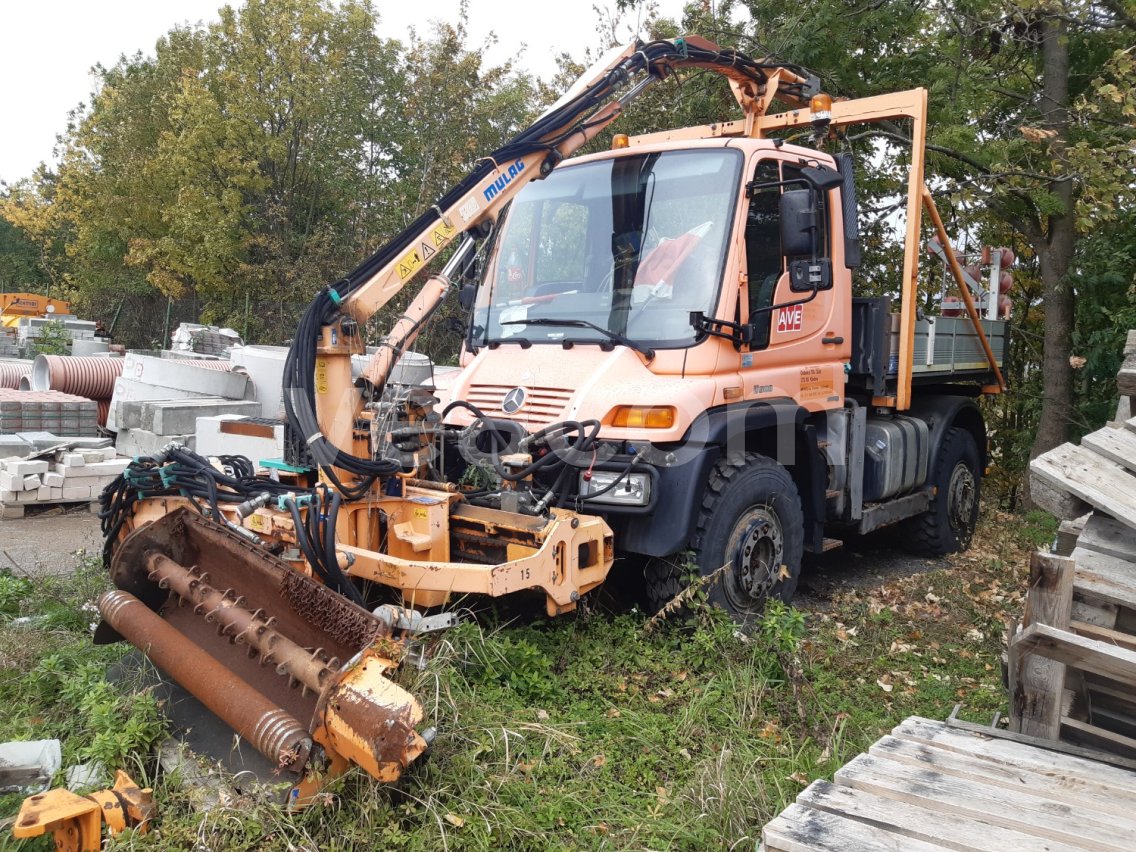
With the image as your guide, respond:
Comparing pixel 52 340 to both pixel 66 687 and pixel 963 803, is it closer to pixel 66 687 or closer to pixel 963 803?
pixel 66 687

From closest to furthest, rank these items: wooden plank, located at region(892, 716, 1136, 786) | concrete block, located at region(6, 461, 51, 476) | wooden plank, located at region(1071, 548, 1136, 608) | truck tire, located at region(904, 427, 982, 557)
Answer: wooden plank, located at region(892, 716, 1136, 786)
wooden plank, located at region(1071, 548, 1136, 608)
truck tire, located at region(904, 427, 982, 557)
concrete block, located at region(6, 461, 51, 476)

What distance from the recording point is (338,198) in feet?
79.4

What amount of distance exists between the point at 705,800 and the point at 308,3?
77.8ft

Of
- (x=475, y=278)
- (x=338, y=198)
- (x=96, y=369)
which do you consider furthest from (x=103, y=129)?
(x=475, y=278)

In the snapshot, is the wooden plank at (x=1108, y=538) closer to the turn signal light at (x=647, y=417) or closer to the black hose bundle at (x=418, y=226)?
the turn signal light at (x=647, y=417)

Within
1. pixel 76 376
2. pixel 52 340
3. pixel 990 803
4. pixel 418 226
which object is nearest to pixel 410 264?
pixel 418 226

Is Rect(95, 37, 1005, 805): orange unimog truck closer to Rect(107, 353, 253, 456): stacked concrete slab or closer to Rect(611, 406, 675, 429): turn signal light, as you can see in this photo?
Rect(611, 406, 675, 429): turn signal light

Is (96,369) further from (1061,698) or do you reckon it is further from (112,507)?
(1061,698)

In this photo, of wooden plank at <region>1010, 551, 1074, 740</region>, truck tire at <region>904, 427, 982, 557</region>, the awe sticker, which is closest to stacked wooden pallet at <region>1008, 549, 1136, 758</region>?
wooden plank at <region>1010, 551, 1074, 740</region>

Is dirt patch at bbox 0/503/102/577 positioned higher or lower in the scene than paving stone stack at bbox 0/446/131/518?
lower

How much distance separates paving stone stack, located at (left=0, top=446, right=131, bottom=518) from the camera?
8039 mm

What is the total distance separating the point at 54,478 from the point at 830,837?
7987 millimetres

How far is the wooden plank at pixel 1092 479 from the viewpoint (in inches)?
127

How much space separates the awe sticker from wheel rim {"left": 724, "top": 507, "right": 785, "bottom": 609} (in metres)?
1.12
